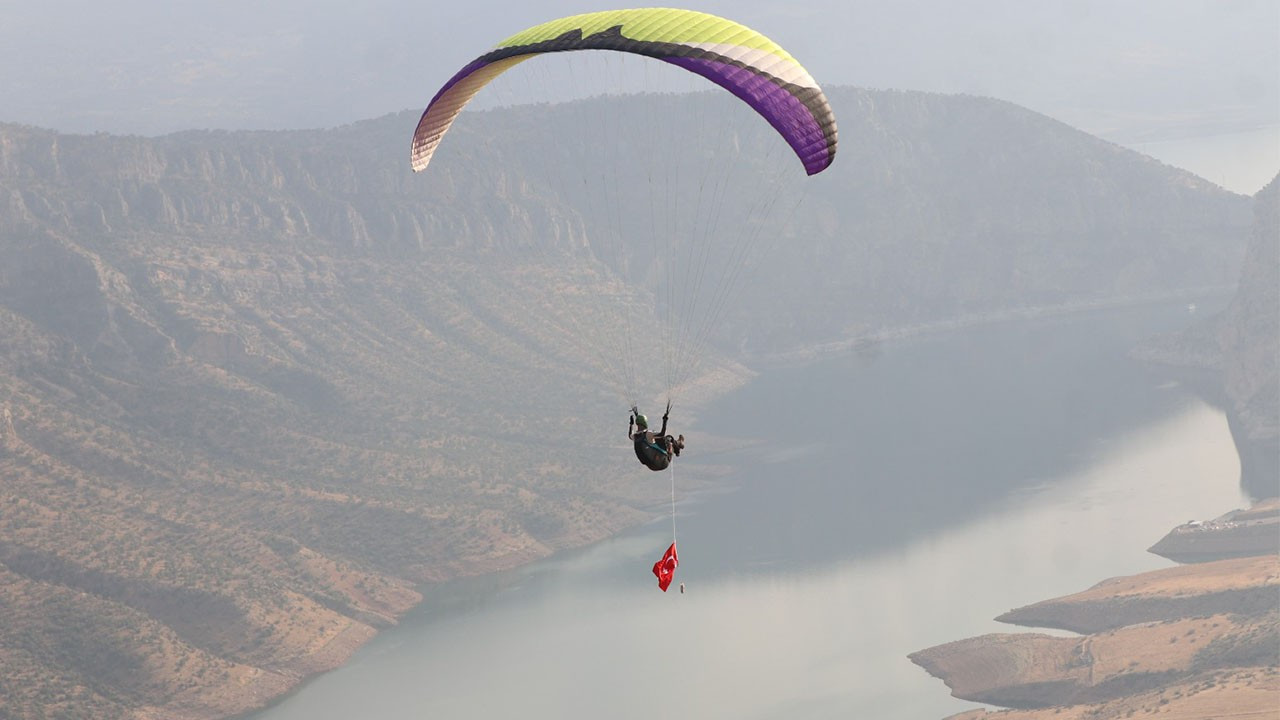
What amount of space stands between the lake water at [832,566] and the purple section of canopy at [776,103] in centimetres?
4959

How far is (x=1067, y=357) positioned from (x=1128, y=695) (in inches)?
4689

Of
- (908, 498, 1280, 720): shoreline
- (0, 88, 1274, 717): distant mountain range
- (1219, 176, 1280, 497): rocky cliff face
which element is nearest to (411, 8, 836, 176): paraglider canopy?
(908, 498, 1280, 720): shoreline

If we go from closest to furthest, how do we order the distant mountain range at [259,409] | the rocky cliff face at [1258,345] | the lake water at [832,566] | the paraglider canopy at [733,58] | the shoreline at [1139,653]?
the paraglider canopy at [733,58] → the shoreline at [1139,653] → the lake water at [832,566] → the distant mountain range at [259,409] → the rocky cliff face at [1258,345]

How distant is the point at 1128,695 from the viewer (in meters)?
74.9

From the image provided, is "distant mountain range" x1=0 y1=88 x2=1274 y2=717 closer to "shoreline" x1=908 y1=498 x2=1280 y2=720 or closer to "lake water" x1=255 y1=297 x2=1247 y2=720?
"lake water" x1=255 y1=297 x2=1247 y2=720

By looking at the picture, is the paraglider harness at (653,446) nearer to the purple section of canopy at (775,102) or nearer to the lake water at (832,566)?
the purple section of canopy at (775,102)

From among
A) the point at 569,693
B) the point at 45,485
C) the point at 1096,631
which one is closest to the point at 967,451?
the point at 1096,631

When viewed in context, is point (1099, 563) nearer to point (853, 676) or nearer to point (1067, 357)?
point (853, 676)

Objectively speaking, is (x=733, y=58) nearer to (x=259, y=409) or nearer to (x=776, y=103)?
(x=776, y=103)

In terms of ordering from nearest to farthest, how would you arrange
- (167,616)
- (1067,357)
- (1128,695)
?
(1128,695) < (167,616) < (1067,357)

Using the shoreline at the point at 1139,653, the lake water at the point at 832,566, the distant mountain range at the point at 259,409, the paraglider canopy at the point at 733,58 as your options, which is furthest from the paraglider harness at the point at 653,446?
the distant mountain range at the point at 259,409

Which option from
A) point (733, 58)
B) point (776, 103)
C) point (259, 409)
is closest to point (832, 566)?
point (259, 409)

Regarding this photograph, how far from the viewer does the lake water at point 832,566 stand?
87438 mm

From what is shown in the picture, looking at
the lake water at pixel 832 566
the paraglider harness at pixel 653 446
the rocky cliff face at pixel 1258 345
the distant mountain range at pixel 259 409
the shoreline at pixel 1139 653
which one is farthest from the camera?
the rocky cliff face at pixel 1258 345
